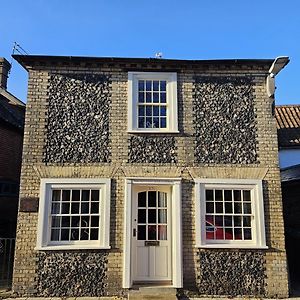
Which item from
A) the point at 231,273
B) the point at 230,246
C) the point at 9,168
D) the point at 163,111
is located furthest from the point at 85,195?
the point at 9,168

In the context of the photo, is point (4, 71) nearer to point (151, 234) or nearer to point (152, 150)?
point (152, 150)

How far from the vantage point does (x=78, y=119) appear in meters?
9.16

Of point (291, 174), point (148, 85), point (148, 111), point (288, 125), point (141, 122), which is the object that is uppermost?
point (288, 125)

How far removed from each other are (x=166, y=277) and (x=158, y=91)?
507 cm

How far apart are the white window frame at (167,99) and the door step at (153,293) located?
13.3ft

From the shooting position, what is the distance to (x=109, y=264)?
844 centimetres

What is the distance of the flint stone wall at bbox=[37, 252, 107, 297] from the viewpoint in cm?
829

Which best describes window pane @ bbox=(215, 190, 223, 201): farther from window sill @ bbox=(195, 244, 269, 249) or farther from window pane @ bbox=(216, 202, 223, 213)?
window sill @ bbox=(195, 244, 269, 249)

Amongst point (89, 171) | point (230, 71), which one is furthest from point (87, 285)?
point (230, 71)

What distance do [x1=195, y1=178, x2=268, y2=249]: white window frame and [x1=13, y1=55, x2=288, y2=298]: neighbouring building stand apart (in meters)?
0.03

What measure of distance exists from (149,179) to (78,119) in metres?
2.57

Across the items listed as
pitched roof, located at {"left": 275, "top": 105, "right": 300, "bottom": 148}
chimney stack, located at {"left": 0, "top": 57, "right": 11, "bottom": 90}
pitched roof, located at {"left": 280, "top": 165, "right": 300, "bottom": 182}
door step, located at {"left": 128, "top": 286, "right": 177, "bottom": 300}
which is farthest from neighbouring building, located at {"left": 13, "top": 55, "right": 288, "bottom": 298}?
chimney stack, located at {"left": 0, "top": 57, "right": 11, "bottom": 90}

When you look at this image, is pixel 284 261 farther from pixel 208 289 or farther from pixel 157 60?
pixel 157 60

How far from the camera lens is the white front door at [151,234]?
8586mm
